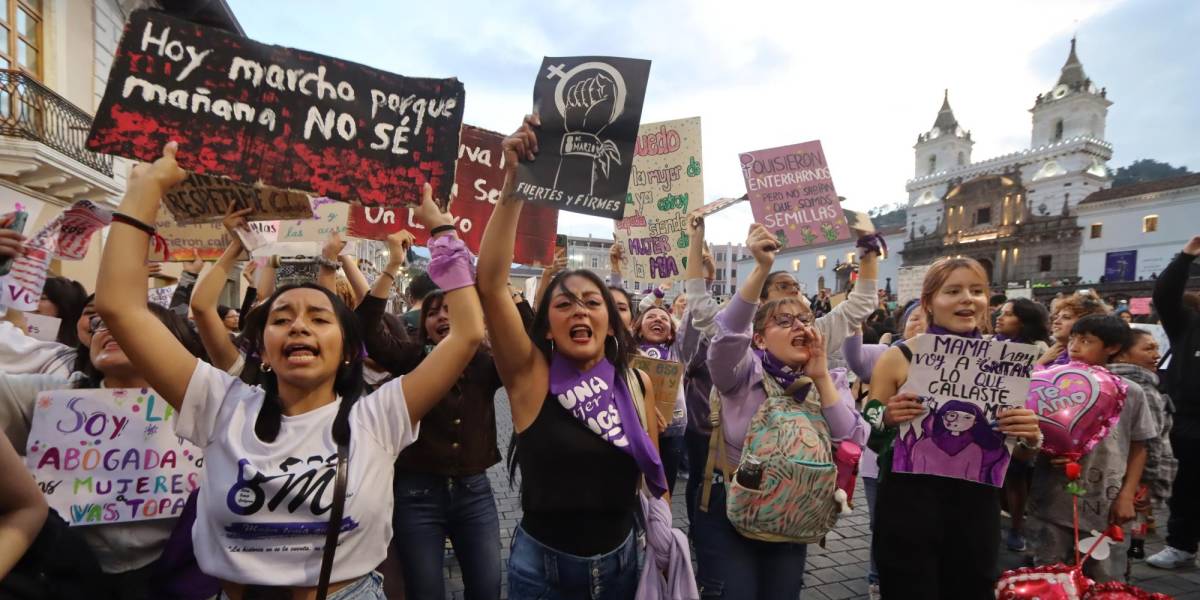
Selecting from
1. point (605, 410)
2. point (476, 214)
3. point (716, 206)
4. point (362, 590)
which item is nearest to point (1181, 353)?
point (716, 206)

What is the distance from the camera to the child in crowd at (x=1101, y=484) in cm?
339

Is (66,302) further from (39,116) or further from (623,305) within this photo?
(39,116)

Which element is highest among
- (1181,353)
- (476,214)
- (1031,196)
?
(1031,196)

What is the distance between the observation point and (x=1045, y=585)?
2.84 m

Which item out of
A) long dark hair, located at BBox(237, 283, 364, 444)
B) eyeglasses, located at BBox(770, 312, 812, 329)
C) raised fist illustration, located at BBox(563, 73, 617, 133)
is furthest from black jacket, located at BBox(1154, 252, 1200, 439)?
long dark hair, located at BBox(237, 283, 364, 444)

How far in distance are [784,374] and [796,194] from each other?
2425mm

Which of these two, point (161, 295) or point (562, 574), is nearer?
point (562, 574)

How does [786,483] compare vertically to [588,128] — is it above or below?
below

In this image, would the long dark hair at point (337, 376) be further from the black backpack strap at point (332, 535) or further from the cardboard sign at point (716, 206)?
the cardboard sign at point (716, 206)

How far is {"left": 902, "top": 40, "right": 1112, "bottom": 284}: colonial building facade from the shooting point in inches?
1992

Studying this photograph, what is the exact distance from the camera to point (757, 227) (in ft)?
10.9

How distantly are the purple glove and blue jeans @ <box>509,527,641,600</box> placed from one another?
1.08 m

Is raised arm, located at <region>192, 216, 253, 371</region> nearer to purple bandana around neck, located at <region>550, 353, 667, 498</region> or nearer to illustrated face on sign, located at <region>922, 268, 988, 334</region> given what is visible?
purple bandana around neck, located at <region>550, 353, 667, 498</region>

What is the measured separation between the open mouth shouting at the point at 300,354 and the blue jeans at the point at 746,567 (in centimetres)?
192
